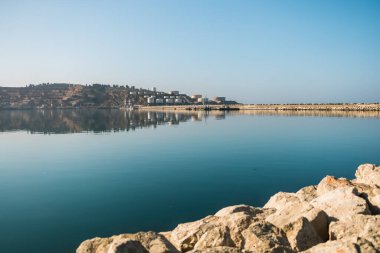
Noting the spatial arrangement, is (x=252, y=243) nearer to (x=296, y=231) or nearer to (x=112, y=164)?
(x=296, y=231)

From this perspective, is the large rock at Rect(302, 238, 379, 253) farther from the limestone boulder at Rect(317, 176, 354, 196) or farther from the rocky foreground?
the limestone boulder at Rect(317, 176, 354, 196)

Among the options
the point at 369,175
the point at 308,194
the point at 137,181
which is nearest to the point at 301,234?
the point at 308,194

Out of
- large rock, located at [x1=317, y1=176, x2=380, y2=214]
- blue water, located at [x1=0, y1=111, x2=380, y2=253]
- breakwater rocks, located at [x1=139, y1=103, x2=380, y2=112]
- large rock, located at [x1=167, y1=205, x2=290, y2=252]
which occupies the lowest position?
blue water, located at [x1=0, y1=111, x2=380, y2=253]

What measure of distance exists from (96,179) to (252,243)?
14.8 metres

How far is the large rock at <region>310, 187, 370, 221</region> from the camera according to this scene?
27.5 feet

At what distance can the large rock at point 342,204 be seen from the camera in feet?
27.5

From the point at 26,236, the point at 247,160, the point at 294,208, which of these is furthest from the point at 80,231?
the point at 247,160

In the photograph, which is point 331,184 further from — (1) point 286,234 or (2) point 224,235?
(2) point 224,235

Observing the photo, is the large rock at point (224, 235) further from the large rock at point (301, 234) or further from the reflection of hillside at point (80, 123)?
the reflection of hillside at point (80, 123)

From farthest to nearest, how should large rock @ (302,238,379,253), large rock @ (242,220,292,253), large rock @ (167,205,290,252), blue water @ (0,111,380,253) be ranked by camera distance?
blue water @ (0,111,380,253) → large rock @ (167,205,290,252) → large rock @ (242,220,292,253) → large rock @ (302,238,379,253)

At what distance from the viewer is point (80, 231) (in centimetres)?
1205

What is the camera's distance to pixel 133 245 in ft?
20.0

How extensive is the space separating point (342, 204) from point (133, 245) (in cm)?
550

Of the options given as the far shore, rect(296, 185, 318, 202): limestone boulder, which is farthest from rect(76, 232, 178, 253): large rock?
the far shore
